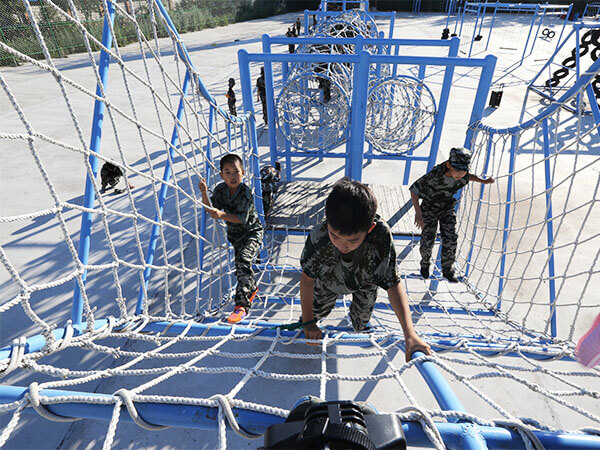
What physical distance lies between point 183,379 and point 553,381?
236cm

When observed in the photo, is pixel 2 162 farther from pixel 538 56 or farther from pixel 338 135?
pixel 538 56

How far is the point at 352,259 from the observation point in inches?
59.5

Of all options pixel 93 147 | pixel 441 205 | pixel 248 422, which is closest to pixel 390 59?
pixel 441 205

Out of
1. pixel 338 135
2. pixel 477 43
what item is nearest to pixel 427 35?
pixel 477 43

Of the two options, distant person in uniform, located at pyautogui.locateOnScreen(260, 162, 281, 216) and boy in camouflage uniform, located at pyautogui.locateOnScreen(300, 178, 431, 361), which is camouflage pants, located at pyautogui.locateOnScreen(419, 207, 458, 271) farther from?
distant person in uniform, located at pyautogui.locateOnScreen(260, 162, 281, 216)

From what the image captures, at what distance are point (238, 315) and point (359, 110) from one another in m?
1.79

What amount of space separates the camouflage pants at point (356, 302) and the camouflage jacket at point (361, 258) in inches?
9.0

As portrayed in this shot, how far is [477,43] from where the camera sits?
14867 millimetres

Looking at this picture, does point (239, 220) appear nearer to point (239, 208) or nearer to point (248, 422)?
point (239, 208)

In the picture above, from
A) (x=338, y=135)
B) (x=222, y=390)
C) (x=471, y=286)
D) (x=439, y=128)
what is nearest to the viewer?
(x=222, y=390)

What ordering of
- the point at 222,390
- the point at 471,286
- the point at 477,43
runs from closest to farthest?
the point at 222,390 → the point at 471,286 → the point at 477,43

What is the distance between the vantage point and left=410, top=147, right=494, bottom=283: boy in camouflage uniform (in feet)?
8.30

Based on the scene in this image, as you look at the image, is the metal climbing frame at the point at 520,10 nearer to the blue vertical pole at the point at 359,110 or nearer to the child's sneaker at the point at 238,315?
the blue vertical pole at the point at 359,110

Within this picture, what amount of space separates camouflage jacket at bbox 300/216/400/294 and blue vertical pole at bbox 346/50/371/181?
1.41 meters
